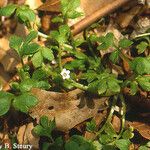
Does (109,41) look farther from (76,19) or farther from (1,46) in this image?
(1,46)

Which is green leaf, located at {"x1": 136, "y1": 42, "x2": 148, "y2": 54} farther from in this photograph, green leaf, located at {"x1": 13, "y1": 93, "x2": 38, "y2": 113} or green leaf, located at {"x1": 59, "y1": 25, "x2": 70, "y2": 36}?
green leaf, located at {"x1": 13, "y1": 93, "x2": 38, "y2": 113}

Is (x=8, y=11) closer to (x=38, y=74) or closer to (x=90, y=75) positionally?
(x=38, y=74)

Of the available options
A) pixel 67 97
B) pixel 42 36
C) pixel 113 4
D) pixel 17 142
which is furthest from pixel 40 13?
pixel 17 142

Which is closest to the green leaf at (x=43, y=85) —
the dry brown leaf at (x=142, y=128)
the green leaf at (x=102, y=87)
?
the green leaf at (x=102, y=87)

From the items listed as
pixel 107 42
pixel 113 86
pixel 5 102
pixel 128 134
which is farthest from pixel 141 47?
pixel 5 102

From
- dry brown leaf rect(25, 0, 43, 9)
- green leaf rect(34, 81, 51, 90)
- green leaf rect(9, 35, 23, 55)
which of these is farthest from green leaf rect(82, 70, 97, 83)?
dry brown leaf rect(25, 0, 43, 9)

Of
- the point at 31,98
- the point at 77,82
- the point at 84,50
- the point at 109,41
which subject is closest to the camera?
the point at 31,98

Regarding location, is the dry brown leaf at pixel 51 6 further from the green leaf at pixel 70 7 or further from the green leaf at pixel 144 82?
the green leaf at pixel 144 82
